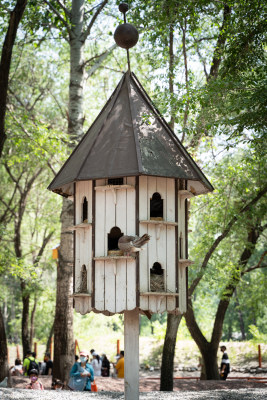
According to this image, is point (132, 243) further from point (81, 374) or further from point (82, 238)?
point (81, 374)

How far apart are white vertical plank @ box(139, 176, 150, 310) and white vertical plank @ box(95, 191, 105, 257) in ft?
1.63

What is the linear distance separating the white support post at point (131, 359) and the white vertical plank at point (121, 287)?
0.34 meters

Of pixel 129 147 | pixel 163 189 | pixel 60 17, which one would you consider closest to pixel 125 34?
pixel 129 147

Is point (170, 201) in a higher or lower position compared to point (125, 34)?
lower

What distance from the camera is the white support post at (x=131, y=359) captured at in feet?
23.5

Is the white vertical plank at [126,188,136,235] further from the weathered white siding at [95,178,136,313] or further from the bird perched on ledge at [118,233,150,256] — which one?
the bird perched on ledge at [118,233,150,256]

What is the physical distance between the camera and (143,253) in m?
6.97

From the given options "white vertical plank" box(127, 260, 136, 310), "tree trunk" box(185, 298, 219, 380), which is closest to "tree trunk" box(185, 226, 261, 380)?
"tree trunk" box(185, 298, 219, 380)

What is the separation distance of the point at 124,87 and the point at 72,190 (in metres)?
1.74

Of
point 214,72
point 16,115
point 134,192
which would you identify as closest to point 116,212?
point 134,192

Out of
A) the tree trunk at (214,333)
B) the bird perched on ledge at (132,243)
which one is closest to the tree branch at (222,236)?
the tree trunk at (214,333)

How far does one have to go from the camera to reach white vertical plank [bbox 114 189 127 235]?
7105 millimetres

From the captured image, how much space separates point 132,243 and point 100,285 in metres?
0.74

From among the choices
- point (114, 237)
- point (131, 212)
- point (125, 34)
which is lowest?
point (114, 237)
